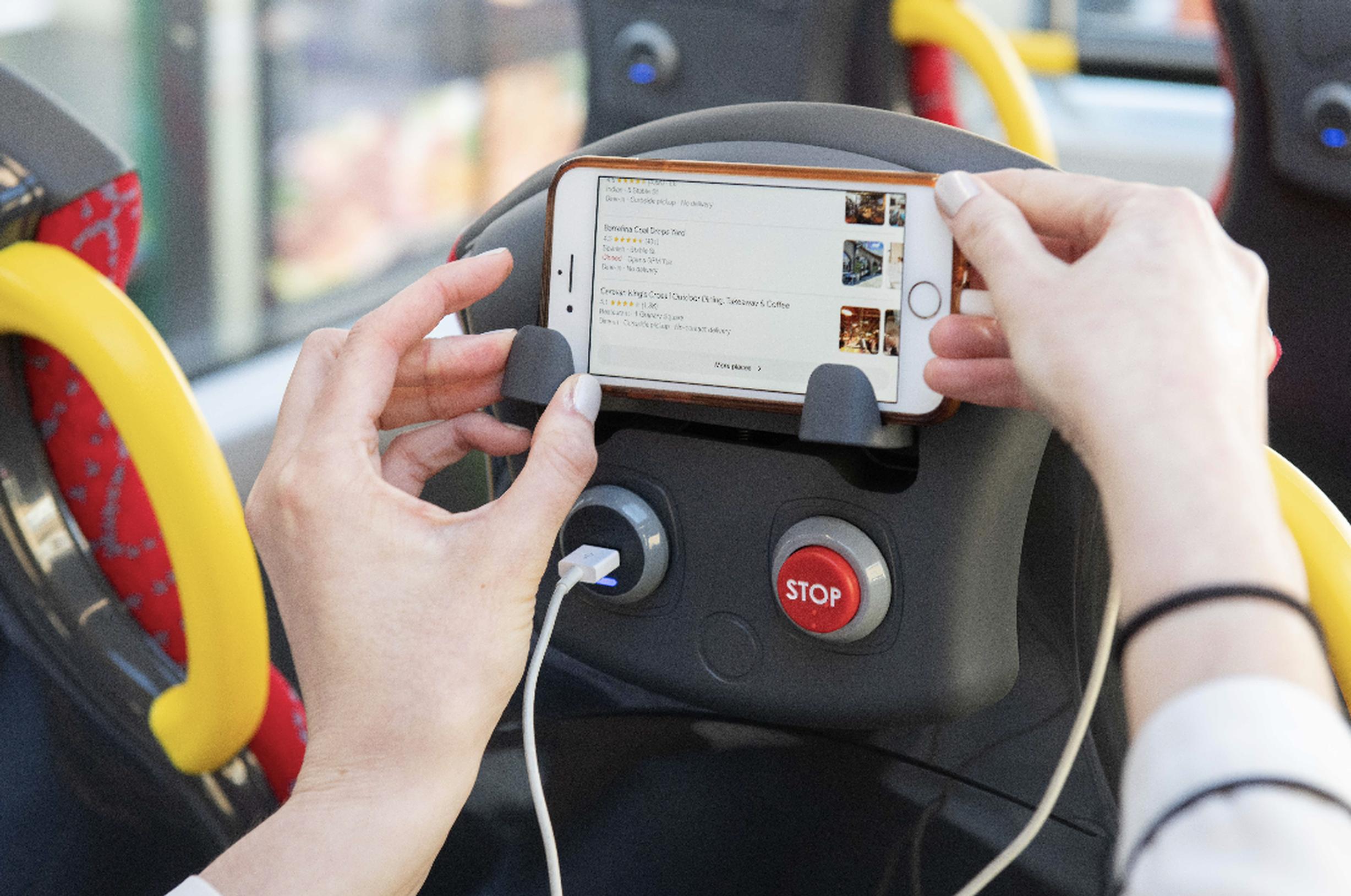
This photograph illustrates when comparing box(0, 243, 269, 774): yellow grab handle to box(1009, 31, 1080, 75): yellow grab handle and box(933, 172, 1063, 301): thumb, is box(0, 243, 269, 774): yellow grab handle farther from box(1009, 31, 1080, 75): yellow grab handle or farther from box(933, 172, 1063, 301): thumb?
box(1009, 31, 1080, 75): yellow grab handle

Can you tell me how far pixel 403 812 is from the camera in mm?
522

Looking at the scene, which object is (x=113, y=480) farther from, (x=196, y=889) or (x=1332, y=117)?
(x=1332, y=117)

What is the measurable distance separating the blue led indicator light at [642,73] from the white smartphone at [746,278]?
1093 millimetres

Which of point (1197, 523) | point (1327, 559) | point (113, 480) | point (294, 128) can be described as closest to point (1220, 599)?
point (1197, 523)

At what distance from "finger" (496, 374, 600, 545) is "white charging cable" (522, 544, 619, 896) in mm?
37

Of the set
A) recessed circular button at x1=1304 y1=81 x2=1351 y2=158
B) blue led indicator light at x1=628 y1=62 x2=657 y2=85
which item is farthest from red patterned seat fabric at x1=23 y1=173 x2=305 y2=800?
recessed circular button at x1=1304 y1=81 x2=1351 y2=158

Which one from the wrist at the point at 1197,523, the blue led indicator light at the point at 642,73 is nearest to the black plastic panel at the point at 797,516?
the wrist at the point at 1197,523

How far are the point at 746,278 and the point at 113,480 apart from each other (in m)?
0.50

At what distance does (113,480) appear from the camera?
805mm

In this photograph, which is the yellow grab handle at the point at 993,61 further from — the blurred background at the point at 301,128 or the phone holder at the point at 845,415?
the phone holder at the point at 845,415

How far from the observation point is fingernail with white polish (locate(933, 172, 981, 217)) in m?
0.48

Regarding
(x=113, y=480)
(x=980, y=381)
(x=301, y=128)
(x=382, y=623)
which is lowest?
(x=301, y=128)

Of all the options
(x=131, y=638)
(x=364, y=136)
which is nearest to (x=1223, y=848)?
(x=131, y=638)

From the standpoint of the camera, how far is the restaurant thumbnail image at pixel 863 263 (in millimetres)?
518
